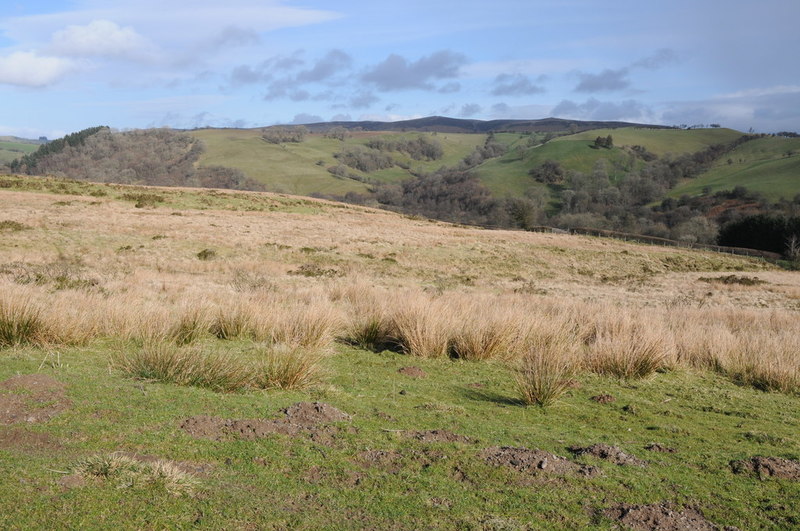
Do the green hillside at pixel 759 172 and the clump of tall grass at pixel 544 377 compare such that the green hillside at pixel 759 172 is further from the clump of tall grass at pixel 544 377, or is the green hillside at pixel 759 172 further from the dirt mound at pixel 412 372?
the dirt mound at pixel 412 372

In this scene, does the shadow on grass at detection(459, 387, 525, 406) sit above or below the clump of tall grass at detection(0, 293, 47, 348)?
below

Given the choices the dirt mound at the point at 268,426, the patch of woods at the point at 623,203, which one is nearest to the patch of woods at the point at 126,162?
the patch of woods at the point at 623,203

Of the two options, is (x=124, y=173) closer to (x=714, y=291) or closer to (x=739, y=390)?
(x=714, y=291)

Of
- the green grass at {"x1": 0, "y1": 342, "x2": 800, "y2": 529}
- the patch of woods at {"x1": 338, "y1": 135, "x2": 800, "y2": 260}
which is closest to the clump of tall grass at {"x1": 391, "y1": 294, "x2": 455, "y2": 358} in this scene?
the green grass at {"x1": 0, "y1": 342, "x2": 800, "y2": 529}

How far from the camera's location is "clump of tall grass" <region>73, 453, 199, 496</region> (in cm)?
→ 425

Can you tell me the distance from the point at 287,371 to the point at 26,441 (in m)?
3.06

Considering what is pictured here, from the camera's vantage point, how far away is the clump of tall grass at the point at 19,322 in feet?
29.0

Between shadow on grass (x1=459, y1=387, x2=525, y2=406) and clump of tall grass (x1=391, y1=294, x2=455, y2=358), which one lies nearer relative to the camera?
shadow on grass (x1=459, y1=387, x2=525, y2=406)

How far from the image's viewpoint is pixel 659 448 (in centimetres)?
603

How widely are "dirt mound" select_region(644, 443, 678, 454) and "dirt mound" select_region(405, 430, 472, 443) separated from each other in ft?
5.88

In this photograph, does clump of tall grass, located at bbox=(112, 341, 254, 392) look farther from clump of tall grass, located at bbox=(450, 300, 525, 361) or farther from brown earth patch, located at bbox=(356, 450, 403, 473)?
clump of tall grass, located at bbox=(450, 300, 525, 361)

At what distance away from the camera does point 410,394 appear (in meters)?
7.85

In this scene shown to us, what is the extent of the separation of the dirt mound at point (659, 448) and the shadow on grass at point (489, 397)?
6.61 ft

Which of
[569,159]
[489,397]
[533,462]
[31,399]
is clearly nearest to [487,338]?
[489,397]
